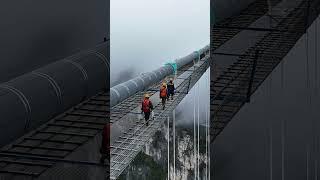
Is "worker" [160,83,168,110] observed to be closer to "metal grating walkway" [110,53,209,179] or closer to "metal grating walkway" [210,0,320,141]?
"metal grating walkway" [110,53,209,179]

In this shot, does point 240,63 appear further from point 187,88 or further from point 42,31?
point 42,31

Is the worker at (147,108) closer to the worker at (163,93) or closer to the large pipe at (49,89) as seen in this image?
the worker at (163,93)

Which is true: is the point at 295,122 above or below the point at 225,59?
below

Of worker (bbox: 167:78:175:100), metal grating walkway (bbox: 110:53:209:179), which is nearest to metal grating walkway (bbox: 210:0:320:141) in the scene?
metal grating walkway (bbox: 110:53:209:179)

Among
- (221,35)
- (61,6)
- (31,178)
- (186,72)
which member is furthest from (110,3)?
(221,35)

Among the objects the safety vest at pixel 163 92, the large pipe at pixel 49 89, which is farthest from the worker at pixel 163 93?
the large pipe at pixel 49 89

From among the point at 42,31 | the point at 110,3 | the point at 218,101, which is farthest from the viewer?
the point at 218,101

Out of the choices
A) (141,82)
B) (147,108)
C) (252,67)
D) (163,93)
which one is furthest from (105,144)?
(252,67)
